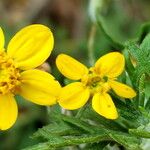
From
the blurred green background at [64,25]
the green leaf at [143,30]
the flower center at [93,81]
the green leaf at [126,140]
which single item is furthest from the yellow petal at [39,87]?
the blurred green background at [64,25]

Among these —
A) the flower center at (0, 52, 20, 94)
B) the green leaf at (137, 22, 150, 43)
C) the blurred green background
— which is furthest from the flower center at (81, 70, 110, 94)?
the blurred green background

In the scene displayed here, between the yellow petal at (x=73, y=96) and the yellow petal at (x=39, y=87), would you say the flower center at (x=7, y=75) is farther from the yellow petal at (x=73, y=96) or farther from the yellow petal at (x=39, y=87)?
the yellow petal at (x=73, y=96)

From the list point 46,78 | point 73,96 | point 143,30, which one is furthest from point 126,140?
point 143,30

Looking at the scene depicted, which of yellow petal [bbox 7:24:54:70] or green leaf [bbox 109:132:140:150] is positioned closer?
green leaf [bbox 109:132:140:150]

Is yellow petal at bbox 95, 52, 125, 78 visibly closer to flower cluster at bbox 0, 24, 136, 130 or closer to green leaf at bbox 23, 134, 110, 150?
flower cluster at bbox 0, 24, 136, 130

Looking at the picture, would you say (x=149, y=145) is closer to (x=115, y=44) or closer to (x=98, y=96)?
(x=98, y=96)
